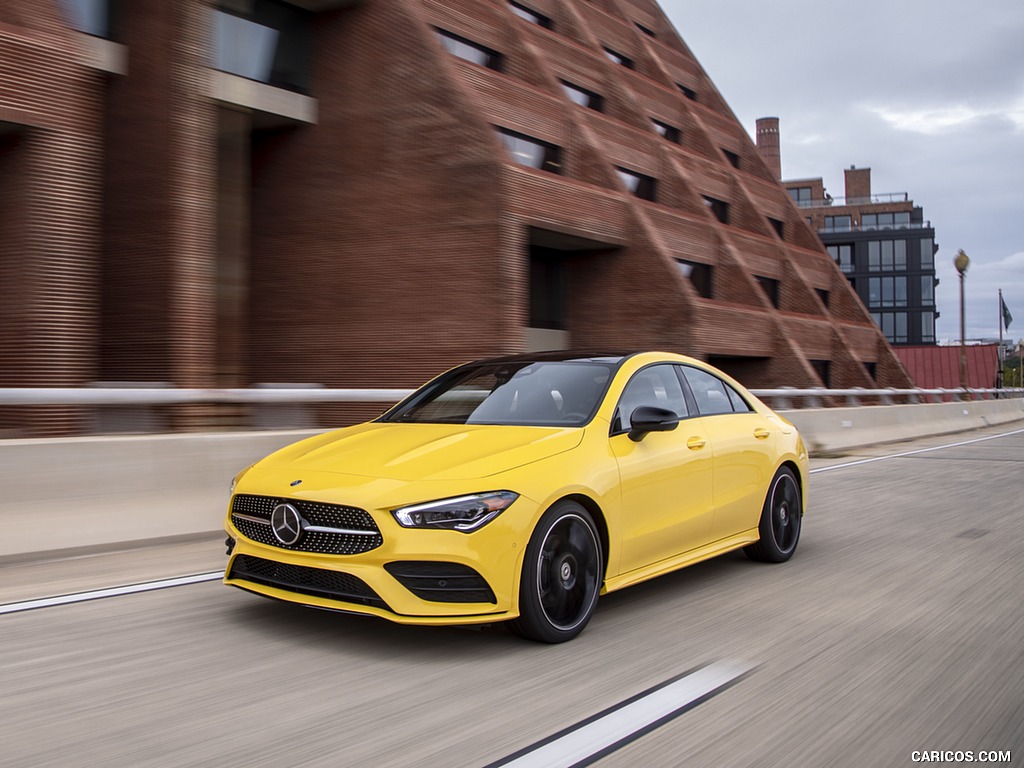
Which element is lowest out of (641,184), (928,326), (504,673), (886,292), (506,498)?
(504,673)

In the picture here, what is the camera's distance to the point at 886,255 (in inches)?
3364

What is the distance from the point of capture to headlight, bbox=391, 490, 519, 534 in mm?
4434

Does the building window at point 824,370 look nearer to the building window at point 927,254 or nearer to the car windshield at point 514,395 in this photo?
the car windshield at point 514,395

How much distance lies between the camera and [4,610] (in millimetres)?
5312

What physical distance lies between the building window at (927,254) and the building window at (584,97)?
59.6m

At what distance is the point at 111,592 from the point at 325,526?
2009 millimetres

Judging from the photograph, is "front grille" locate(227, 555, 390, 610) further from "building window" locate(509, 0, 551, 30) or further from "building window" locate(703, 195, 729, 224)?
"building window" locate(703, 195, 729, 224)

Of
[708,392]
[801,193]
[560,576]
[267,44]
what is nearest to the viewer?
[560,576]

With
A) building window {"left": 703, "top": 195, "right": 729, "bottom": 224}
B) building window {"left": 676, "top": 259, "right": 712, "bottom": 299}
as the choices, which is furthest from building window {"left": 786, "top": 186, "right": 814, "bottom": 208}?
building window {"left": 676, "top": 259, "right": 712, "bottom": 299}

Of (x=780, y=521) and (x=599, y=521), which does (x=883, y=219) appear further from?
(x=599, y=521)

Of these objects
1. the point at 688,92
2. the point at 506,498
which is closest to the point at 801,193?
the point at 688,92

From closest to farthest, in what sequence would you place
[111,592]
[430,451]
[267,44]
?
1. [430,451]
2. [111,592]
3. [267,44]

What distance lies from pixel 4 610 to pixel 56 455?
1.96 meters

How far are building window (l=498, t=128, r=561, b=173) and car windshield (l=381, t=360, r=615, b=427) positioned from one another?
21.1 meters
